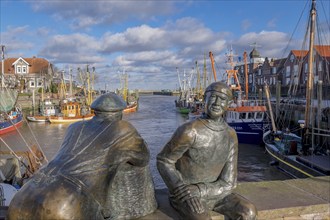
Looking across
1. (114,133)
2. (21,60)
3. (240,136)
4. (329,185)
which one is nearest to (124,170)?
(114,133)

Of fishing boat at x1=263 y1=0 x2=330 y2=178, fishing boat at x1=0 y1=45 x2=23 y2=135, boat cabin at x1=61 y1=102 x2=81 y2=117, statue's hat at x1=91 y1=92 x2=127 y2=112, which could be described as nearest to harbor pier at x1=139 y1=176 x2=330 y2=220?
statue's hat at x1=91 y1=92 x2=127 y2=112

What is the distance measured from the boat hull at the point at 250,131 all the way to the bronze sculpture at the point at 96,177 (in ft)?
78.6

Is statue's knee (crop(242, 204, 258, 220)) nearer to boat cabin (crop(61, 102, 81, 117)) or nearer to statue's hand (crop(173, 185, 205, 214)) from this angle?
statue's hand (crop(173, 185, 205, 214))

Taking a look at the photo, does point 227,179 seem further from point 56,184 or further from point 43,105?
point 43,105

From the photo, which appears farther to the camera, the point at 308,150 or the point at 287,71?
the point at 287,71

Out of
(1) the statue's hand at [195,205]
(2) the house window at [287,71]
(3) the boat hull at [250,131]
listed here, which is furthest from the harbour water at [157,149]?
(2) the house window at [287,71]

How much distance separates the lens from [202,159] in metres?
2.83

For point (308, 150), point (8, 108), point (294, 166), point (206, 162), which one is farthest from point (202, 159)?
point (8, 108)

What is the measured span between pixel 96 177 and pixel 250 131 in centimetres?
2510

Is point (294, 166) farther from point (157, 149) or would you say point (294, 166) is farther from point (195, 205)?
point (195, 205)

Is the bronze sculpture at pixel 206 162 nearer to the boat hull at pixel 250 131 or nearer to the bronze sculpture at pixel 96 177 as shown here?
the bronze sculpture at pixel 96 177

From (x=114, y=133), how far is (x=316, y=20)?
732 inches

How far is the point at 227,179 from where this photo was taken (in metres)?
2.87

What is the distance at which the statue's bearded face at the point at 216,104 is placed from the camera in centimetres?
281
